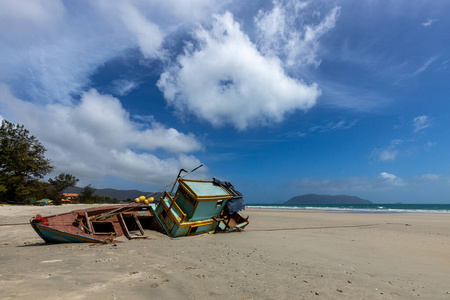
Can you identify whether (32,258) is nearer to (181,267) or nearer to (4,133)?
(181,267)

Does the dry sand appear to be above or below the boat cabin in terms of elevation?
below

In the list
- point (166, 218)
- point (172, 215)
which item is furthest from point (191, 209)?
point (166, 218)

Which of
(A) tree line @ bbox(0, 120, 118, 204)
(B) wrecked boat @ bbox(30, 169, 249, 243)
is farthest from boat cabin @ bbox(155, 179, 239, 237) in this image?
(A) tree line @ bbox(0, 120, 118, 204)

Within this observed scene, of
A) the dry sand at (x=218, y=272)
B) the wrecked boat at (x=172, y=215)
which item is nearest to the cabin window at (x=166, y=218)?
the wrecked boat at (x=172, y=215)

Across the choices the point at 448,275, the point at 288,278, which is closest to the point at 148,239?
the point at 288,278

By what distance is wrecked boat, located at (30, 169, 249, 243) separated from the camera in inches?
409

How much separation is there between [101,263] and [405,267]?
27.7 feet

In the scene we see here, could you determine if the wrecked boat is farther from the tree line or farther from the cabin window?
the tree line

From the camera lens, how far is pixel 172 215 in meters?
11.3

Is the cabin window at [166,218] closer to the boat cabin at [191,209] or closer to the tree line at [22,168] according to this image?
the boat cabin at [191,209]

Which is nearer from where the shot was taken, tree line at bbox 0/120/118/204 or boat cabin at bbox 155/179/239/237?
boat cabin at bbox 155/179/239/237

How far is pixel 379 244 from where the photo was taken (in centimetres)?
1028

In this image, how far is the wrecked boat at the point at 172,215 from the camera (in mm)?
10377

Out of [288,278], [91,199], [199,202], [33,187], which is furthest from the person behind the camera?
[91,199]
